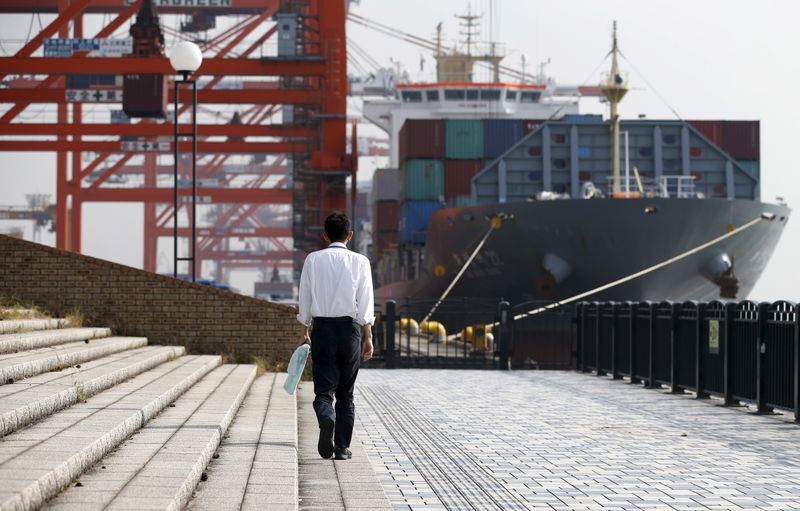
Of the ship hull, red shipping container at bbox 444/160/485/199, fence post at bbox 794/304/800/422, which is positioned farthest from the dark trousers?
red shipping container at bbox 444/160/485/199

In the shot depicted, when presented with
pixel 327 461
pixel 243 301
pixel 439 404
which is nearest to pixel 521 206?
pixel 243 301

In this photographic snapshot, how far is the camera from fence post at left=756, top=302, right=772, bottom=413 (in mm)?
12578

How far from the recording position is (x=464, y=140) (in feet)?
140

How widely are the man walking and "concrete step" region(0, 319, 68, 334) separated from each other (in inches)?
137

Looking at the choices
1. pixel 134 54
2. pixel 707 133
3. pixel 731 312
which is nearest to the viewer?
pixel 731 312

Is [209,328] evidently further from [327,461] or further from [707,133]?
[707,133]

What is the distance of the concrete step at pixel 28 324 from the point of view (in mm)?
10461

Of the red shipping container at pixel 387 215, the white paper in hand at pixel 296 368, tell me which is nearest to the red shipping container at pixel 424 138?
the red shipping container at pixel 387 215

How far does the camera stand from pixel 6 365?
797 centimetres

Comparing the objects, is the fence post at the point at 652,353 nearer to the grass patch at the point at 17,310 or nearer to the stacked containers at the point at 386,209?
the grass patch at the point at 17,310

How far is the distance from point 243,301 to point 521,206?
17.8 metres

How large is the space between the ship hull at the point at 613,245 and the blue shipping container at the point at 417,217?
278 inches

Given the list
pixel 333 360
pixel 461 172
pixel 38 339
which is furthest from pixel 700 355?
pixel 461 172

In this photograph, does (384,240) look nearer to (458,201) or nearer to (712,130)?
(458,201)
